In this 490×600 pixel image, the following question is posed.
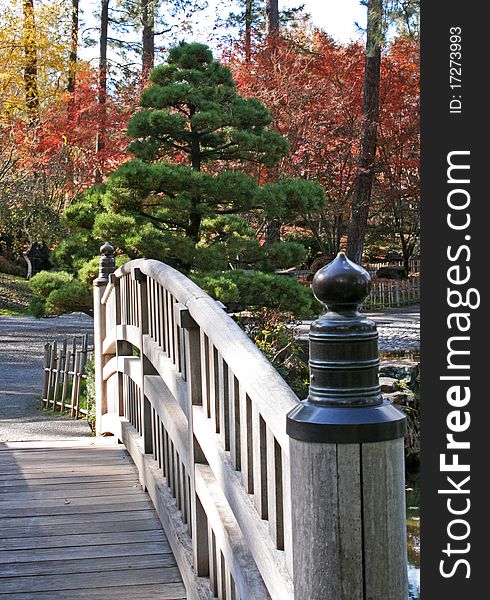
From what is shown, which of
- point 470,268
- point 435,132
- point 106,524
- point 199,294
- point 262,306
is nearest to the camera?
point 199,294

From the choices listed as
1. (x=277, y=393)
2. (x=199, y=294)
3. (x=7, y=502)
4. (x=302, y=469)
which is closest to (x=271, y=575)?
(x=277, y=393)

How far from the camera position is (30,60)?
21.2m

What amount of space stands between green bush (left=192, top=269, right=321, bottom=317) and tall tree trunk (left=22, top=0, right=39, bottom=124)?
523 inches

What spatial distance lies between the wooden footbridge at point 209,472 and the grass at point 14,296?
15349mm

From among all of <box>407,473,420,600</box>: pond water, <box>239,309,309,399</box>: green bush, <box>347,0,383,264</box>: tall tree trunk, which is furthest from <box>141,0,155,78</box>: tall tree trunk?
<box>407,473,420,600</box>: pond water

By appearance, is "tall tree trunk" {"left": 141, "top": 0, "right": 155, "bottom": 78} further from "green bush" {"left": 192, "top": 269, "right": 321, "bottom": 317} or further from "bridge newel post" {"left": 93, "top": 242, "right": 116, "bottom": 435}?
"bridge newel post" {"left": 93, "top": 242, "right": 116, "bottom": 435}

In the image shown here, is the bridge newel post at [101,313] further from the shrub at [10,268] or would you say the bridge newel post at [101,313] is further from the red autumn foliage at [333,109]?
the shrub at [10,268]

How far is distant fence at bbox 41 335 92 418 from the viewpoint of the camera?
35.0ft

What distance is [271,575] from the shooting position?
1816 millimetres

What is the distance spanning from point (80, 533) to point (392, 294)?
19.2 meters

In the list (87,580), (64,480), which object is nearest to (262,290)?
(64,480)

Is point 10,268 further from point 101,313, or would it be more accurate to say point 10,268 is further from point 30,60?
point 101,313

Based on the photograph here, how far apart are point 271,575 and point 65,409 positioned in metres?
9.38

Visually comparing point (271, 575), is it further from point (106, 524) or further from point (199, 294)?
point (106, 524)
